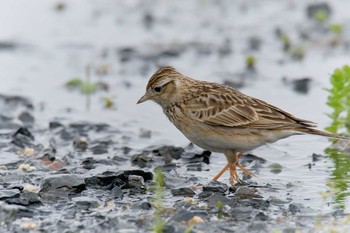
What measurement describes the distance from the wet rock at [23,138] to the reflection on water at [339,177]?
4.15 meters

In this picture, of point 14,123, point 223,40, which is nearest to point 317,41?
point 223,40

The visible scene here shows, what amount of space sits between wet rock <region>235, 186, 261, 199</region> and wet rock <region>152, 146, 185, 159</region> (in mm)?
1973

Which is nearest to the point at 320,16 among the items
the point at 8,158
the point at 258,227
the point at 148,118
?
the point at 148,118

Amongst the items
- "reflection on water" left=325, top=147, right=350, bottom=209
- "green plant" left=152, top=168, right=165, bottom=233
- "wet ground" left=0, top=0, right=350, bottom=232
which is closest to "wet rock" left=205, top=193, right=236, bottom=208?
"wet ground" left=0, top=0, right=350, bottom=232

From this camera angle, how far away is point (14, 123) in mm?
13094

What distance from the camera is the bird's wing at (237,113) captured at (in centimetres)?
1016

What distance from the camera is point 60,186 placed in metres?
9.52

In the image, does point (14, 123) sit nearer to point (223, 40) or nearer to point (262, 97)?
point (262, 97)

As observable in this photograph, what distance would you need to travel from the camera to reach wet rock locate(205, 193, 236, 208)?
30.1 ft

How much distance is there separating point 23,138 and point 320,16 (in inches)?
358

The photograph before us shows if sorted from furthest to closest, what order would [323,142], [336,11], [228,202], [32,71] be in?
[336,11] < [32,71] < [323,142] < [228,202]

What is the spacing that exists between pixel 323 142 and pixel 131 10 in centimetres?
961

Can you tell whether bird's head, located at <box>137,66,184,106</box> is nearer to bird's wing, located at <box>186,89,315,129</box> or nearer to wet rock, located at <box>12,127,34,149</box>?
bird's wing, located at <box>186,89,315,129</box>

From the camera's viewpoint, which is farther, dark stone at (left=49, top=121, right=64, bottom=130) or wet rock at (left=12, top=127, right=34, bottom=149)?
dark stone at (left=49, top=121, right=64, bottom=130)
